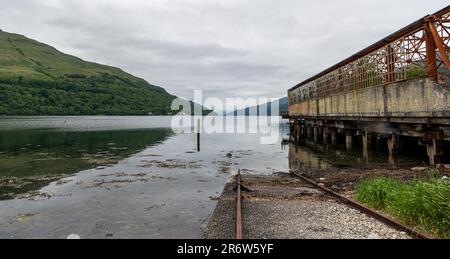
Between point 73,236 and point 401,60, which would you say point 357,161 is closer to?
point 401,60

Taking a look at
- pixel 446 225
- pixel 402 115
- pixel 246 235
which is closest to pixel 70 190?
pixel 246 235

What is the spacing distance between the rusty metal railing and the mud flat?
35.9 ft

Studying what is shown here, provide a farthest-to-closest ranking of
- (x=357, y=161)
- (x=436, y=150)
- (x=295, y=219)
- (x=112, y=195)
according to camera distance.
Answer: (x=357, y=161) → (x=436, y=150) → (x=112, y=195) → (x=295, y=219)

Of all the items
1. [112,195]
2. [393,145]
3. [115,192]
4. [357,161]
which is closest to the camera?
[112,195]

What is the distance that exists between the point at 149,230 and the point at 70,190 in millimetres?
8960

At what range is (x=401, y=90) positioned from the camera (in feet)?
64.5

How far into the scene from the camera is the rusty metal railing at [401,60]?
18172 millimetres

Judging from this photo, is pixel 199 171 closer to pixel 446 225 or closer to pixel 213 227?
pixel 213 227

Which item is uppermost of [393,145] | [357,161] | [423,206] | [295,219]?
[393,145]

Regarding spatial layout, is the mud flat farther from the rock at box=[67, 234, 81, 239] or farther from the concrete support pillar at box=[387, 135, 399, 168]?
the concrete support pillar at box=[387, 135, 399, 168]

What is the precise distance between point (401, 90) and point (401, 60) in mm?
Answer: 2646

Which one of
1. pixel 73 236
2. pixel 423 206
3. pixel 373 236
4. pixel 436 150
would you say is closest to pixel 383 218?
pixel 423 206

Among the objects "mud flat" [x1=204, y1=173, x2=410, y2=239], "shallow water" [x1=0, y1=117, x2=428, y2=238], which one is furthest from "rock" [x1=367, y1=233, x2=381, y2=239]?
"shallow water" [x1=0, y1=117, x2=428, y2=238]

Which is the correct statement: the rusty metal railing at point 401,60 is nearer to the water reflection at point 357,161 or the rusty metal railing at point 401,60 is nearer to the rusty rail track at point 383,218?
the water reflection at point 357,161
